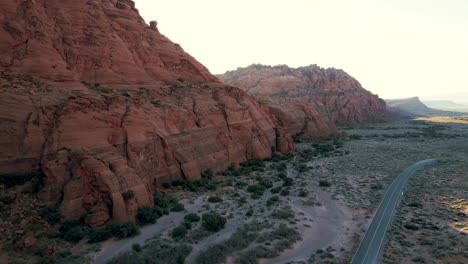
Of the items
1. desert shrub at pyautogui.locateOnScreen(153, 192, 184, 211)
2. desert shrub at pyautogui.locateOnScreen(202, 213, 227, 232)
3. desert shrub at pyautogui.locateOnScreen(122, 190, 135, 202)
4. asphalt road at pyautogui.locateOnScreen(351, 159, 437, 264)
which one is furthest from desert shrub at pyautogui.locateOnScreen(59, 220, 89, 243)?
asphalt road at pyautogui.locateOnScreen(351, 159, 437, 264)

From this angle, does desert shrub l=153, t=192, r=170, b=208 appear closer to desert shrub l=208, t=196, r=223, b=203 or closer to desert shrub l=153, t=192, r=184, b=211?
desert shrub l=153, t=192, r=184, b=211

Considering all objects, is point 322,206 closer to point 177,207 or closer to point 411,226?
point 411,226

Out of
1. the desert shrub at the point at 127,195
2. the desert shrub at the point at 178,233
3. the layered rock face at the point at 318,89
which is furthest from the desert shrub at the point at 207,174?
the layered rock face at the point at 318,89

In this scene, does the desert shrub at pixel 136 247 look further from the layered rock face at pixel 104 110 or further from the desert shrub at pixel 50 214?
the desert shrub at pixel 50 214

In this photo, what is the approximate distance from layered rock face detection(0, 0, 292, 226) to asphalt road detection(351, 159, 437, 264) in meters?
16.6

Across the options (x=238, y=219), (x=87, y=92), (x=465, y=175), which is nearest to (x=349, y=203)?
(x=238, y=219)

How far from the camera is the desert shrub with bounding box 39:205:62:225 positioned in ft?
73.3

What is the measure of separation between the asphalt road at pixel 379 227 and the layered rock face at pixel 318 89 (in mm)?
57675

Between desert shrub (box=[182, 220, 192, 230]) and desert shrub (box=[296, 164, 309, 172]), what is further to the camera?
desert shrub (box=[296, 164, 309, 172])

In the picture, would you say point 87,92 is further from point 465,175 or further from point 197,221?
point 465,175

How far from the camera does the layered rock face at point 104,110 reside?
80.1 ft

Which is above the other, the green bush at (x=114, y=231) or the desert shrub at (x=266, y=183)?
the green bush at (x=114, y=231)

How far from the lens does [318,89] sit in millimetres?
119062

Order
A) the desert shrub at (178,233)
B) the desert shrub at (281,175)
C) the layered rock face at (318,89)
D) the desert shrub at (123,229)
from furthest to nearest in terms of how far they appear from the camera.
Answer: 1. the layered rock face at (318,89)
2. the desert shrub at (281,175)
3. the desert shrub at (178,233)
4. the desert shrub at (123,229)
